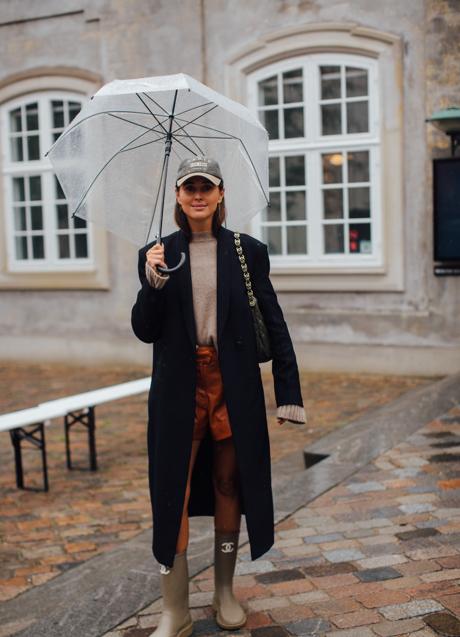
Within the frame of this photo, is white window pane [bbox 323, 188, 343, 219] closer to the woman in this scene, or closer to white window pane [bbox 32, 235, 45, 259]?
white window pane [bbox 32, 235, 45, 259]

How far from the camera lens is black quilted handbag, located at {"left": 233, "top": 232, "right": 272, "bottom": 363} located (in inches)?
141

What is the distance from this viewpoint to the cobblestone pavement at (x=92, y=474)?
509 centimetres

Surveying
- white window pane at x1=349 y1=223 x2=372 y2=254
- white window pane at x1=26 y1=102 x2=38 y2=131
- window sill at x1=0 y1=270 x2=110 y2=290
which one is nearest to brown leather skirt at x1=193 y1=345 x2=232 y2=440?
white window pane at x1=349 y1=223 x2=372 y2=254

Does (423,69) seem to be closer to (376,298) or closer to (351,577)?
(376,298)

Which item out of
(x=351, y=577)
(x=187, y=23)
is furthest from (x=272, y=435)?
(x=187, y=23)

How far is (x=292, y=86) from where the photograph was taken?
10.9m

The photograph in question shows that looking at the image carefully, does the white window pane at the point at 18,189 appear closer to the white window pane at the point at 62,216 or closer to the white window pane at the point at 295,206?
the white window pane at the point at 62,216

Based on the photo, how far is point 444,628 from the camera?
138 inches

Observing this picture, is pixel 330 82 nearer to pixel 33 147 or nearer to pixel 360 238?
pixel 360 238

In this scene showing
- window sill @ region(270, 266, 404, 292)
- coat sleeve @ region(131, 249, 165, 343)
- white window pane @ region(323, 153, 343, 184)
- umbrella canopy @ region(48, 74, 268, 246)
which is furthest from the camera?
white window pane @ region(323, 153, 343, 184)

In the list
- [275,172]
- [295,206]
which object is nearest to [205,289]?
[295,206]

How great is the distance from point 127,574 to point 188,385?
1191 mm

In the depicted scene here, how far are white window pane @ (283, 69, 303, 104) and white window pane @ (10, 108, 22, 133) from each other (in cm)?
386

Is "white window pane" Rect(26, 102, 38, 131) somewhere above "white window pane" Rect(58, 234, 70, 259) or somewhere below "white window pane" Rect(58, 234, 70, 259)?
above
